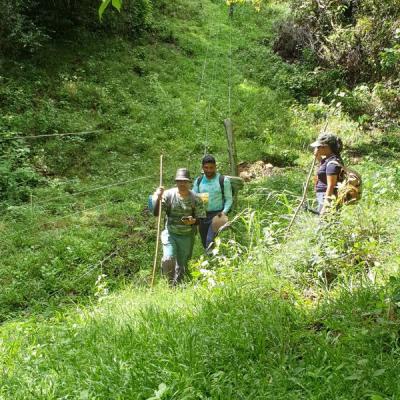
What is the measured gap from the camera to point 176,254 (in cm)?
589

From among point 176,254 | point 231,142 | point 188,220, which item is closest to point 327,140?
point 188,220

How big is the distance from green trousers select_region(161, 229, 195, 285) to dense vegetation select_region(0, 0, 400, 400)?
0.29 meters

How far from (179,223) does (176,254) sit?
42cm

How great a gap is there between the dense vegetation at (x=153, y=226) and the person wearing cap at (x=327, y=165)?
1.27 ft

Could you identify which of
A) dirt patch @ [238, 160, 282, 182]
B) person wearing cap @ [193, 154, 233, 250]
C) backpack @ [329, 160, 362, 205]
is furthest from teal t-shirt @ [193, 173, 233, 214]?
dirt patch @ [238, 160, 282, 182]

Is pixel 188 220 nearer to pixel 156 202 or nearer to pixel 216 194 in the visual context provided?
pixel 156 202

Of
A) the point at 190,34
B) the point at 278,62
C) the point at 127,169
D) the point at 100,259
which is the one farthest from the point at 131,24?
the point at 100,259

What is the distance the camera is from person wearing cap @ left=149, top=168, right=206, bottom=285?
5.78 meters

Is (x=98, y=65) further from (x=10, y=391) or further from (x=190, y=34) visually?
(x=10, y=391)

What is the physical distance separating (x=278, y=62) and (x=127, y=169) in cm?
894

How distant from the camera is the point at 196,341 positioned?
10.3 ft

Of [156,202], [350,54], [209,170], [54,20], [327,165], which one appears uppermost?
[54,20]

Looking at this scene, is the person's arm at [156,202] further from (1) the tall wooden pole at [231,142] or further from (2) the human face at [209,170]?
(1) the tall wooden pole at [231,142]

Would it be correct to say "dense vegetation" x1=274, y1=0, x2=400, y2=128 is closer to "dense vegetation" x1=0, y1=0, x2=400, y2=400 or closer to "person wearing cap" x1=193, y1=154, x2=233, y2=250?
"dense vegetation" x1=0, y1=0, x2=400, y2=400
